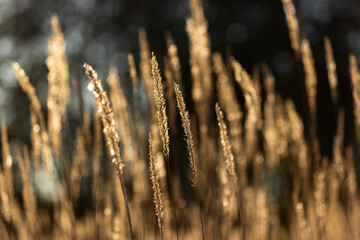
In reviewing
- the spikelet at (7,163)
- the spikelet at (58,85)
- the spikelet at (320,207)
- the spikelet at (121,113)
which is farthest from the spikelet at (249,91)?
the spikelet at (7,163)

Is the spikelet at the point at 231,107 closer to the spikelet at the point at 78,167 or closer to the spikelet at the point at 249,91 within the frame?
the spikelet at the point at 249,91

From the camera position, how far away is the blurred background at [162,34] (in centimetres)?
548

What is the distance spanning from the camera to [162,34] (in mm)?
5750

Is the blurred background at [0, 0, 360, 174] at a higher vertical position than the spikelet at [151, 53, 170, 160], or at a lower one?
higher

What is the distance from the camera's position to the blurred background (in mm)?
5484

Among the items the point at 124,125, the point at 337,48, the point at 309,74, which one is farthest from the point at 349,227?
the point at 337,48

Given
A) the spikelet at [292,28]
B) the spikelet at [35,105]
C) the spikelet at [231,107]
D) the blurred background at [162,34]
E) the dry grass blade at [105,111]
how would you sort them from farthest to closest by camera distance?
the blurred background at [162,34] → the spikelet at [231,107] → the spikelet at [292,28] → the spikelet at [35,105] → the dry grass blade at [105,111]

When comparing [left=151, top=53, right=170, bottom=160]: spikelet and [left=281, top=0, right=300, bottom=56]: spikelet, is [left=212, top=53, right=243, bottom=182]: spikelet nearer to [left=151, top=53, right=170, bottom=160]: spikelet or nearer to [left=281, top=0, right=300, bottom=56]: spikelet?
[left=281, top=0, right=300, bottom=56]: spikelet

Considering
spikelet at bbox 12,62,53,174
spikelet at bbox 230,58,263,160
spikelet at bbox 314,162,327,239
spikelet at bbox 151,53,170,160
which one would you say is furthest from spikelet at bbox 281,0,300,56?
spikelet at bbox 12,62,53,174

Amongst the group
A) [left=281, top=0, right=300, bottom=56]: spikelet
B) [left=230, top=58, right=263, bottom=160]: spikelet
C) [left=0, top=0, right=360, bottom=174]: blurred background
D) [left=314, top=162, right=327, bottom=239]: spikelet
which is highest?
[left=0, top=0, right=360, bottom=174]: blurred background

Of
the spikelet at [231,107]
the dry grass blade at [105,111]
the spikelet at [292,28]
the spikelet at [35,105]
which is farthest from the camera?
the spikelet at [231,107]

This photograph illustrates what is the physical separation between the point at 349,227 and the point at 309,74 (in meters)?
0.64

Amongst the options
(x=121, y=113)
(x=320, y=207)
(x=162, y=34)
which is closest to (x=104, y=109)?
(x=121, y=113)

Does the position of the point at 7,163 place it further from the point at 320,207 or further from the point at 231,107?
the point at 320,207
